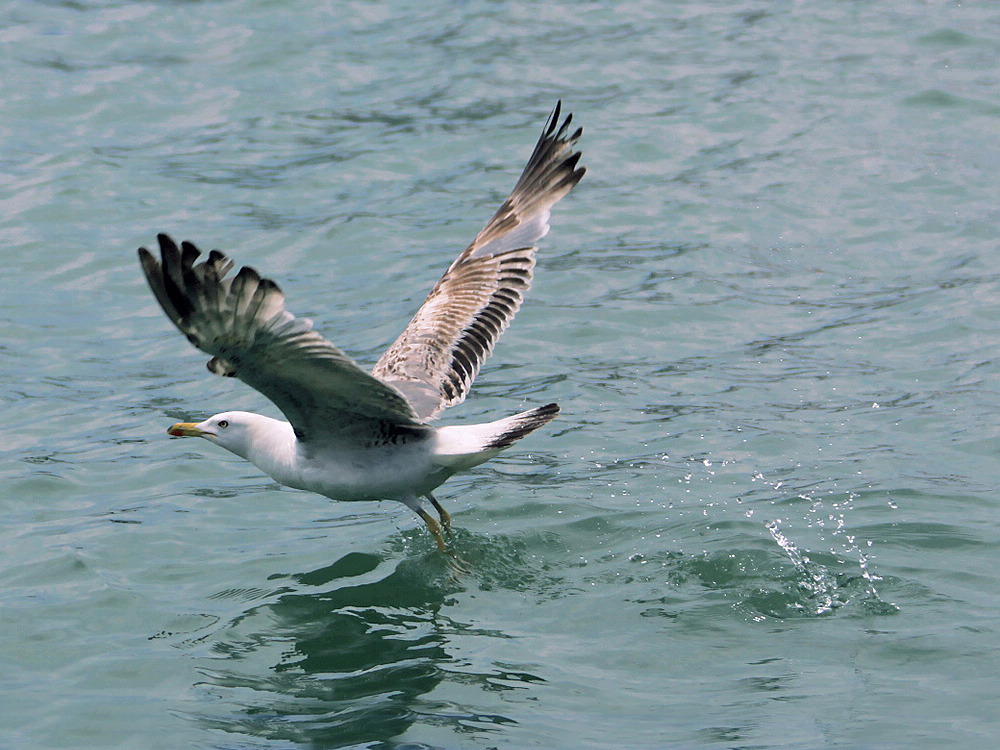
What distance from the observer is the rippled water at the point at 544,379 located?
19.4 ft

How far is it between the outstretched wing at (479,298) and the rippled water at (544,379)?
0.81 m

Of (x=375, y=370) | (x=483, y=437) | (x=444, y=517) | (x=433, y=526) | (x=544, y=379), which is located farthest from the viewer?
(x=544, y=379)

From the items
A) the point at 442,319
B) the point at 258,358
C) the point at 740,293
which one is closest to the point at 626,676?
the point at 258,358

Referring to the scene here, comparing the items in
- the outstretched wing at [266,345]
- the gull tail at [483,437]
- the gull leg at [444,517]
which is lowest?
the gull leg at [444,517]

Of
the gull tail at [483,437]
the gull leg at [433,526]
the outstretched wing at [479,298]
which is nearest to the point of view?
the gull tail at [483,437]

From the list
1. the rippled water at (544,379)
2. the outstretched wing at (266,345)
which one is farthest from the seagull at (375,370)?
the rippled water at (544,379)

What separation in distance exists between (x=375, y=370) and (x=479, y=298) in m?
0.85

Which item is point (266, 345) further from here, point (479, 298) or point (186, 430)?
point (479, 298)

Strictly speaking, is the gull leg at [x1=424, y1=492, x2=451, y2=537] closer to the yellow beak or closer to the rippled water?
the rippled water

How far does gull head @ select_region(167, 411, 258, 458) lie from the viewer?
739 centimetres

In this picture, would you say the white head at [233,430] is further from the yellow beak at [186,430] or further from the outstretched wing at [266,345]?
the outstretched wing at [266,345]

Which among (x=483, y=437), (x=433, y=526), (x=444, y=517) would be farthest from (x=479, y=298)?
(x=483, y=437)

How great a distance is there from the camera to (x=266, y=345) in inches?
224

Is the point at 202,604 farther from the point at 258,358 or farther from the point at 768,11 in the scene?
the point at 768,11
